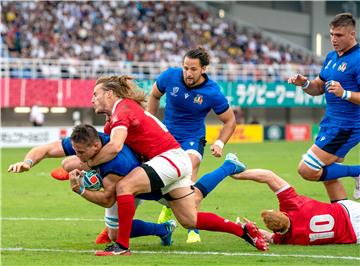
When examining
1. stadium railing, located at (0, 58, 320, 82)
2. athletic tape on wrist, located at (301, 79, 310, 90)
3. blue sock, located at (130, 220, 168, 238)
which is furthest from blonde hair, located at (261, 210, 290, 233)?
stadium railing, located at (0, 58, 320, 82)

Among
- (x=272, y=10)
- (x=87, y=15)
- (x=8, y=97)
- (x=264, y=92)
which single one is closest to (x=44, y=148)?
(x=8, y=97)

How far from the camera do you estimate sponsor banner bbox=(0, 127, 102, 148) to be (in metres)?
35.7

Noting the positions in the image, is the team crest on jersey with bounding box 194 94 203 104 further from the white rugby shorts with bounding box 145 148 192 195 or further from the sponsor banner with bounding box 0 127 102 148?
Answer: the sponsor banner with bounding box 0 127 102 148

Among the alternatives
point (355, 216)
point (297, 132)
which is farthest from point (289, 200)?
point (297, 132)

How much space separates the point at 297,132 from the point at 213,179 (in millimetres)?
35551

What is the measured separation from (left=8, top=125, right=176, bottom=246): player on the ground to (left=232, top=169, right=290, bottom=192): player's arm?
1.48 metres

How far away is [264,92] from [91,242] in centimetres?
3522

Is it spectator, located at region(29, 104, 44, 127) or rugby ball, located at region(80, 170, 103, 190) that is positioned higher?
rugby ball, located at region(80, 170, 103, 190)

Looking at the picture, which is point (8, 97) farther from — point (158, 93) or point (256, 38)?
point (158, 93)

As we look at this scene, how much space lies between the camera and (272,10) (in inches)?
2235

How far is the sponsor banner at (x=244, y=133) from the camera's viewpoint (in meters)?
40.6

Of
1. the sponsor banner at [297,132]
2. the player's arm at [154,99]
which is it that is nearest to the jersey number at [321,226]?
the player's arm at [154,99]

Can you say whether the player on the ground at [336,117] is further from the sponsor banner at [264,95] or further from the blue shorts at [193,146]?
the sponsor banner at [264,95]

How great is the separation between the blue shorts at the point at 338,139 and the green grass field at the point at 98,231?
5.08ft
